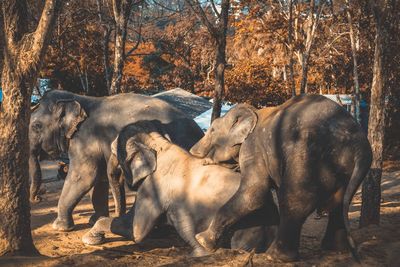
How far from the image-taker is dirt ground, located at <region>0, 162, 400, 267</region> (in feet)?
15.6

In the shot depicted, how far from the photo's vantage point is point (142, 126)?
664cm

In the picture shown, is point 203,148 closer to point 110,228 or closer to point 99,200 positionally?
point 110,228

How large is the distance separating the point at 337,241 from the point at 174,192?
1764mm

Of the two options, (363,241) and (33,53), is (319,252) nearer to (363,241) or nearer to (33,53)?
(363,241)

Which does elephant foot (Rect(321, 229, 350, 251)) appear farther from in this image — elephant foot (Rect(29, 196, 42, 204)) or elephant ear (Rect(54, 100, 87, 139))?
elephant foot (Rect(29, 196, 42, 204))

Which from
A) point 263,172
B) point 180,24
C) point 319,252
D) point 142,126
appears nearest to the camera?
point 263,172

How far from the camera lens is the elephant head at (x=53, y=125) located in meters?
7.70

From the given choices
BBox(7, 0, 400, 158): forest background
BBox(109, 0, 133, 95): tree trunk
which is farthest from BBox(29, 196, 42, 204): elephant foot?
BBox(7, 0, 400, 158): forest background

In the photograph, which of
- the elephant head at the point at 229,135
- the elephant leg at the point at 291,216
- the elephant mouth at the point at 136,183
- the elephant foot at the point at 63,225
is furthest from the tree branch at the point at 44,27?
the elephant foot at the point at 63,225

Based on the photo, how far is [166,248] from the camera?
6438mm

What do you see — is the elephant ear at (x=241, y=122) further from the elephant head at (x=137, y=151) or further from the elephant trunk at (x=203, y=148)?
the elephant head at (x=137, y=151)

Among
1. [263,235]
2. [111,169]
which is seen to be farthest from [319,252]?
[111,169]

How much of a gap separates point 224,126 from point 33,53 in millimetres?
2136

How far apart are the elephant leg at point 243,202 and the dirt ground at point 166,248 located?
26 cm
